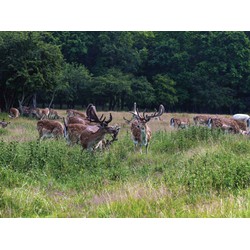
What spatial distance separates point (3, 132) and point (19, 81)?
4629mm

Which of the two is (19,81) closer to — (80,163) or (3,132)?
(3,132)

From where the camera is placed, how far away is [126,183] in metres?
5.18

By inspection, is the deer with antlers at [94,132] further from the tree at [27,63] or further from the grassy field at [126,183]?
the tree at [27,63]

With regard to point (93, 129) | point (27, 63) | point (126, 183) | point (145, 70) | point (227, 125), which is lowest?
point (126, 183)

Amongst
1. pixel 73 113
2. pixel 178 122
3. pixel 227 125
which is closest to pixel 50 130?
pixel 73 113

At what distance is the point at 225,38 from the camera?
13.1 m

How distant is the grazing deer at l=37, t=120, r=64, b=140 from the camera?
9.74 meters

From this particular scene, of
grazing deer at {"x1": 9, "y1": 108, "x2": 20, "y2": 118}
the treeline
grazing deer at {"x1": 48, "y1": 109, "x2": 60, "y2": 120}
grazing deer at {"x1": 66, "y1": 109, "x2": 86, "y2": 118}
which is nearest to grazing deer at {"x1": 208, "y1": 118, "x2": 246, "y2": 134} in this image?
the treeline

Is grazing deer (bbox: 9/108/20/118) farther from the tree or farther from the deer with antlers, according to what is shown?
the deer with antlers

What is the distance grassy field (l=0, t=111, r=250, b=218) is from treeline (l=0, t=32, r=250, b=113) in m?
4.94

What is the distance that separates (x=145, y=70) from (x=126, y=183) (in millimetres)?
8788

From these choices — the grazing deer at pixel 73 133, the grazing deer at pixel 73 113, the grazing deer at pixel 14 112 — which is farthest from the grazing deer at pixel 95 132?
the grazing deer at pixel 14 112

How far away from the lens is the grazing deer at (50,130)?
9744mm

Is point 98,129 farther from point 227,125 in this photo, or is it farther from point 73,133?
point 227,125
